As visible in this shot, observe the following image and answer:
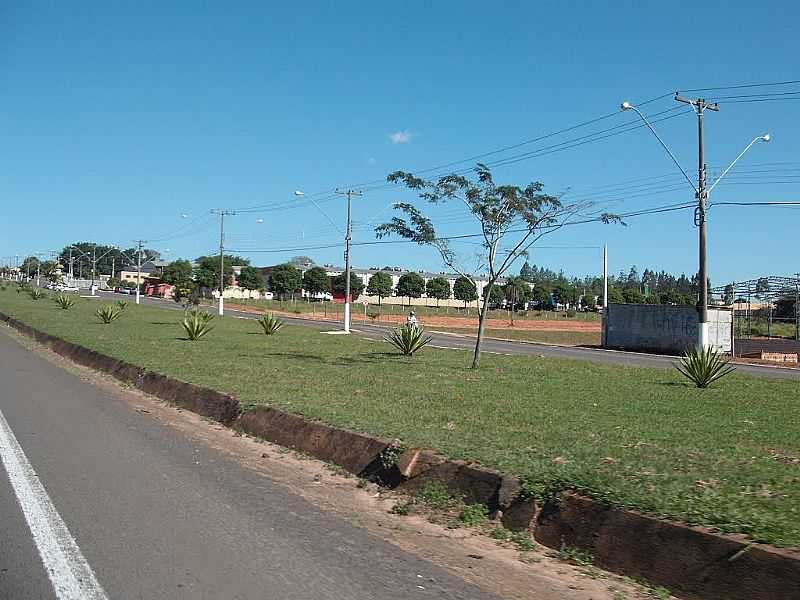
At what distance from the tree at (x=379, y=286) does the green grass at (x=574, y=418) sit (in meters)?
108

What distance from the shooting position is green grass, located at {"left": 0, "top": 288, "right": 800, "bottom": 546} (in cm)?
691

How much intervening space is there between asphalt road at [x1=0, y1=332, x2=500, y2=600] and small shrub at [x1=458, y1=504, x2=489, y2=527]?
971 mm

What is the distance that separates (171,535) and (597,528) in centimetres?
348

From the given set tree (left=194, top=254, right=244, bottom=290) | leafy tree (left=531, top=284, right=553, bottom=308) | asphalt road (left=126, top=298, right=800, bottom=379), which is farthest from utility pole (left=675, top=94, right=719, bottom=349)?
leafy tree (left=531, top=284, right=553, bottom=308)

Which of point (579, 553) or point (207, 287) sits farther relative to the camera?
point (207, 287)

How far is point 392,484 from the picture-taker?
8.86 metres

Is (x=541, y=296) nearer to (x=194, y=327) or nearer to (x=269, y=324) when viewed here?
(x=269, y=324)

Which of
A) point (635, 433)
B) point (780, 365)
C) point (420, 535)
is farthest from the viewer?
point (780, 365)

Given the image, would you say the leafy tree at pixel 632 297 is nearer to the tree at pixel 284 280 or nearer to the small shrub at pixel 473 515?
the tree at pixel 284 280

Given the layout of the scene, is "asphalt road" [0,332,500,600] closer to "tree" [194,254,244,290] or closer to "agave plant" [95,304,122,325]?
"agave plant" [95,304,122,325]

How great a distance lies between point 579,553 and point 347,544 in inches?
74.4

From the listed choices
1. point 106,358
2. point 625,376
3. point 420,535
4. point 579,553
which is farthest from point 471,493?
point 106,358

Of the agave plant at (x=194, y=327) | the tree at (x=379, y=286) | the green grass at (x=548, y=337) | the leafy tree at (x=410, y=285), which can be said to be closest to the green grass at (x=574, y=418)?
the agave plant at (x=194, y=327)

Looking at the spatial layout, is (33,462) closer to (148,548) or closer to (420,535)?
(148,548)
